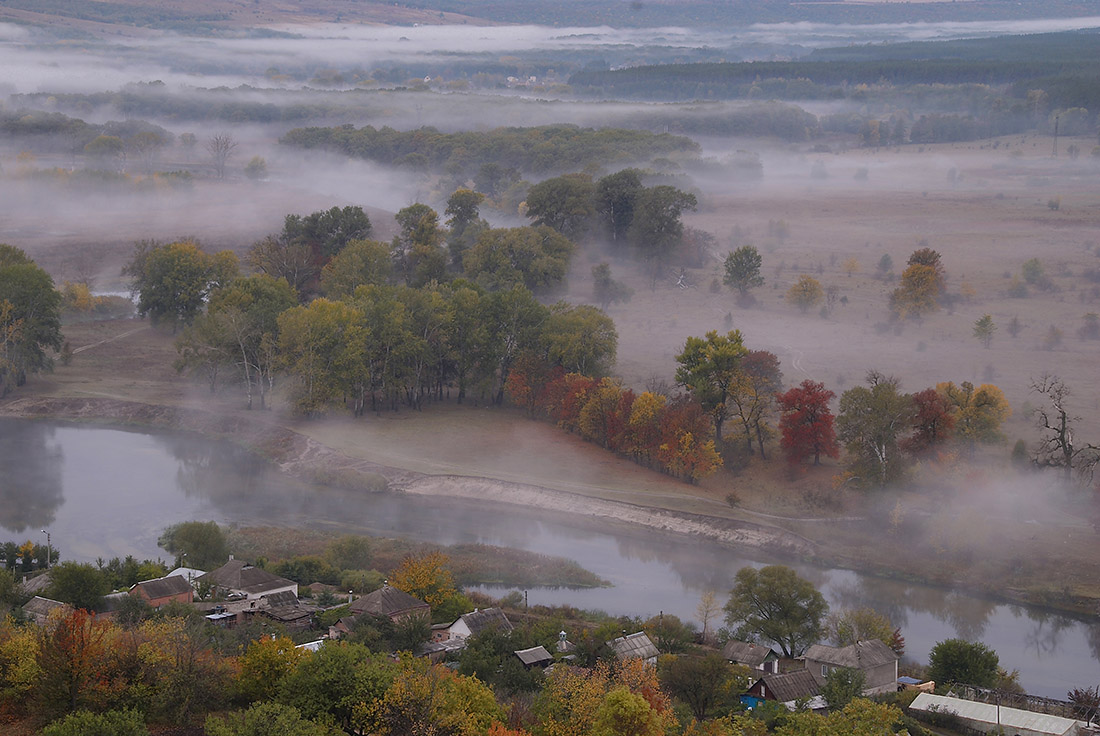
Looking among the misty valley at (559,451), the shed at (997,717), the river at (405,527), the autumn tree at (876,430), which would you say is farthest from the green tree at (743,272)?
the shed at (997,717)

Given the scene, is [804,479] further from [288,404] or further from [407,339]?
[288,404]

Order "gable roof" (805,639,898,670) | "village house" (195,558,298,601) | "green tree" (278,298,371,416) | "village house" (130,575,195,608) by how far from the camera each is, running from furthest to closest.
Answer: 1. "green tree" (278,298,371,416)
2. "village house" (195,558,298,601)
3. "village house" (130,575,195,608)
4. "gable roof" (805,639,898,670)

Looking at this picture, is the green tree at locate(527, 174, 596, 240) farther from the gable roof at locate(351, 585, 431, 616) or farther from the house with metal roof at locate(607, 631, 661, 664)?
the house with metal roof at locate(607, 631, 661, 664)

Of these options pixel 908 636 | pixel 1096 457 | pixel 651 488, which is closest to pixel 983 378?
pixel 1096 457

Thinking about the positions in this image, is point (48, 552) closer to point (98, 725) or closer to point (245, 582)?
point (245, 582)

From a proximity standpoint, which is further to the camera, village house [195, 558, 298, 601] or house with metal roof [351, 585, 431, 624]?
village house [195, 558, 298, 601]

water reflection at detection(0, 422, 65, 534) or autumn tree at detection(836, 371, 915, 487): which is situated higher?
autumn tree at detection(836, 371, 915, 487)

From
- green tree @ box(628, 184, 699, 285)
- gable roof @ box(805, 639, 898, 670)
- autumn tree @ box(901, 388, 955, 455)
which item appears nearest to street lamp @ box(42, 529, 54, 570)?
gable roof @ box(805, 639, 898, 670)
